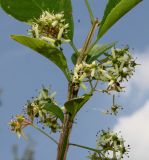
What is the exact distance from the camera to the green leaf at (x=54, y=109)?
3.17 m

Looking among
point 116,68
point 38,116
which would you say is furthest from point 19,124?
point 116,68

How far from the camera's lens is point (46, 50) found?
3.30 m

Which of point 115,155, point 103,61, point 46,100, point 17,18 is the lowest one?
point 115,155

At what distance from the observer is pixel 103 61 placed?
3.65m

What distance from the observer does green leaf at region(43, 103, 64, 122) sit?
3172 mm

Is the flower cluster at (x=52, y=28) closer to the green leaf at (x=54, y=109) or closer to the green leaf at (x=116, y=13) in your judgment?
the green leaf at (x=116, y=13)

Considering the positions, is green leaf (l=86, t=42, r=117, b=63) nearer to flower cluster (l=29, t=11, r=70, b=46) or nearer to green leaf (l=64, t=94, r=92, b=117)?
flower cluster (l=29, t=11, r=70, b=46)

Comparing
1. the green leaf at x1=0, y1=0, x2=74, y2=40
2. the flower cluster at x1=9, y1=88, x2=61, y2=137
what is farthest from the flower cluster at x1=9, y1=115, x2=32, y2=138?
the green leaf at x1=0, y1=0, x2=74, y2=40

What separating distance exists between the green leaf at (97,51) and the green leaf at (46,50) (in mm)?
178

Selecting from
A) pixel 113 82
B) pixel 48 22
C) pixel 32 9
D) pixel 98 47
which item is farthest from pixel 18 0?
pixel 113 82

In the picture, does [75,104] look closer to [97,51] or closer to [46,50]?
[46,50]

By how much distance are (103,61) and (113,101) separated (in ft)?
1.01

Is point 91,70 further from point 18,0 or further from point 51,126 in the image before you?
point 18,0

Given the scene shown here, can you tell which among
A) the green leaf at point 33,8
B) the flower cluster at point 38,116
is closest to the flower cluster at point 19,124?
the flower cluster at point 38,116
